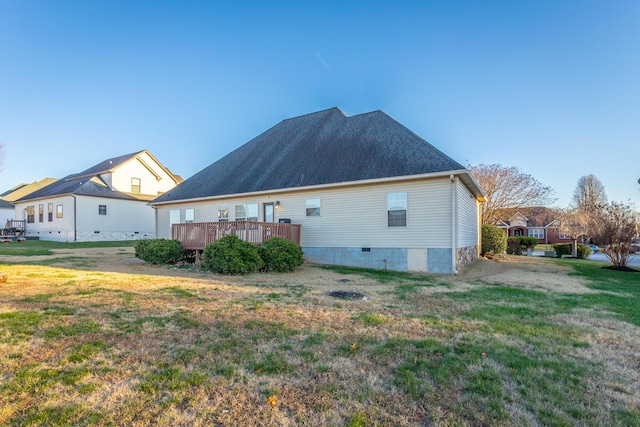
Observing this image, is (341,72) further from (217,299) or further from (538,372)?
(538,372)

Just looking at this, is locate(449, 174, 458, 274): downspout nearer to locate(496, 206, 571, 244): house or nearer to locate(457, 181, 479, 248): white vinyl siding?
locate(457, 181, 479, 248): white vinyl siding

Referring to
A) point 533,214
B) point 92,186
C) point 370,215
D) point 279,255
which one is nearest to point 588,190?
point 533,214

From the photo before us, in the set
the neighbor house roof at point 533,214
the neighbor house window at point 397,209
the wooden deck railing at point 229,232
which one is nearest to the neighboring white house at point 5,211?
the wooden deck railing at point 229,232

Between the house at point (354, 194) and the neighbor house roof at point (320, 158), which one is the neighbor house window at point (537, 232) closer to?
the neighbor house roof at point (320, 158)

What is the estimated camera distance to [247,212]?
1445 centimetres

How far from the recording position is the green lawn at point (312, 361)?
94.0 inches

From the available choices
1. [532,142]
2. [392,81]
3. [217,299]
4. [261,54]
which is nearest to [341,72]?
[392,81]

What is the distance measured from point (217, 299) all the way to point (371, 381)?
13.0ft

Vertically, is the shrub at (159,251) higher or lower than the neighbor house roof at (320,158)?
lower

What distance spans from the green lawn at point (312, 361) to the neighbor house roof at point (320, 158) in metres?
6.14

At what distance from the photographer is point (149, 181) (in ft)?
94.7

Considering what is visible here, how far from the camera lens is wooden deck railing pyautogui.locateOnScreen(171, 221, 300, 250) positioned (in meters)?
11.2

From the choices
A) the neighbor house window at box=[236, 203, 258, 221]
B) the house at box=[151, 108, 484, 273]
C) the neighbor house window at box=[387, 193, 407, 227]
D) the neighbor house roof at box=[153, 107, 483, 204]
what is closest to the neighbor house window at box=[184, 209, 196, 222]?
the house at box=[151, 108, 484, 273]

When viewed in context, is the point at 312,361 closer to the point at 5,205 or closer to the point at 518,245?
the point at 518,245
